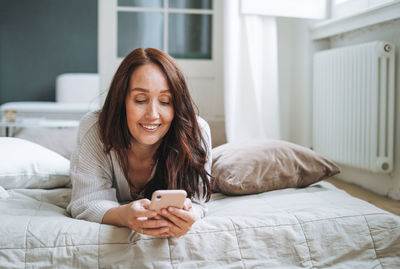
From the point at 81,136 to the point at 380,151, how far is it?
1.61 meters

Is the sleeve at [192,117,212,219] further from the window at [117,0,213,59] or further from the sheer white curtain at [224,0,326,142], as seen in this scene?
the window at [117,0,213,59]

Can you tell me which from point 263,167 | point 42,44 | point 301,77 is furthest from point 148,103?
point 42,44

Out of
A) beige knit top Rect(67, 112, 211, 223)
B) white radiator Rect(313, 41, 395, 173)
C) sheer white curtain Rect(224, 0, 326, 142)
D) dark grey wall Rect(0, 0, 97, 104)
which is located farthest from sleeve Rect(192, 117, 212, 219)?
dark grey wall Rect(0, 0, 97, 104)

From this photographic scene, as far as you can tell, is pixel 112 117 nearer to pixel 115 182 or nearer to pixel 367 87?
pixel 115 182

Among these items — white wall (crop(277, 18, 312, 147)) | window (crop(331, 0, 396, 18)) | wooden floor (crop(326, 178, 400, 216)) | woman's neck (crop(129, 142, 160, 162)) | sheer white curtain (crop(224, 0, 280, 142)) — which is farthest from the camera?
white wall (crop(277, 18, 312, 147))

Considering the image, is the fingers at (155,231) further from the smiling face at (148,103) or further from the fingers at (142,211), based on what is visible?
the smiling face at (148,103)

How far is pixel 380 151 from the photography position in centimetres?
221

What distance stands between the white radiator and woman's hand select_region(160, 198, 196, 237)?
1.54 metres

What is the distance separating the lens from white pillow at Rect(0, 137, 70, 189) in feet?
4.94

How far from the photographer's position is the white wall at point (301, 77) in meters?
2.52

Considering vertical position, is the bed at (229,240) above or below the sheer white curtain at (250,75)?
below

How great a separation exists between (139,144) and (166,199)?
1.43 feet

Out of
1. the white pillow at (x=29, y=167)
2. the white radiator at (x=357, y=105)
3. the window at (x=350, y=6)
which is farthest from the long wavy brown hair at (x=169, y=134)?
the window at (x=350, y=6)

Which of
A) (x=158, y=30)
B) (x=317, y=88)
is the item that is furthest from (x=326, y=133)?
(x=158, y=30)
